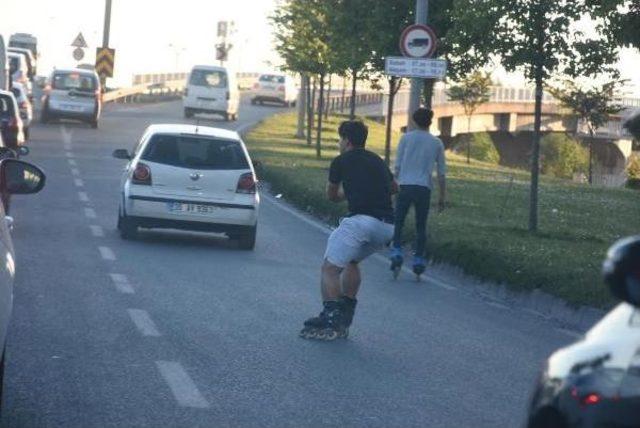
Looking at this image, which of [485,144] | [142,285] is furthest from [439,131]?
[142,285]

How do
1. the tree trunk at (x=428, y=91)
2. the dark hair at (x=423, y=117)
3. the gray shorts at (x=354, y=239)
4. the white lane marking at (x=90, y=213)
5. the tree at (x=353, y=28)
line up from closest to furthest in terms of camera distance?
the gray shorts at (x=354, y=239), the dark hair at (x=423, y=117), the white lane marking at (x=90, y=213), the tree trunk at (x=428, y=91), the tree at (x=353, y=28)

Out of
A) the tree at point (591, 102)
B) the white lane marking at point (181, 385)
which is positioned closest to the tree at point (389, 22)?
the white lane marking at point (181, 385)

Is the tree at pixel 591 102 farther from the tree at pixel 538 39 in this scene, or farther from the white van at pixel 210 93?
the tree at pixel 538 39

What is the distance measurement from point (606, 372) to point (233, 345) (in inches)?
281

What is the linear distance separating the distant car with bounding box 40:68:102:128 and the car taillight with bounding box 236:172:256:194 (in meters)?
30.7

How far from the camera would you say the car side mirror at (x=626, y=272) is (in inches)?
156

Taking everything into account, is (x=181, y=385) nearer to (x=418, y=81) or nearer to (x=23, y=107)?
(x=418, y=81)

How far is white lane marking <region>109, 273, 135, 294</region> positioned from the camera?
46.1 feet

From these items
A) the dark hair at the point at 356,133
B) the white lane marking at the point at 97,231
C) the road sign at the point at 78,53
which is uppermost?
the road sign at the point at 78,53

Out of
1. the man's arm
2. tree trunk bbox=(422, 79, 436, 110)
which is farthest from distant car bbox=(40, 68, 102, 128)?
the man's arm

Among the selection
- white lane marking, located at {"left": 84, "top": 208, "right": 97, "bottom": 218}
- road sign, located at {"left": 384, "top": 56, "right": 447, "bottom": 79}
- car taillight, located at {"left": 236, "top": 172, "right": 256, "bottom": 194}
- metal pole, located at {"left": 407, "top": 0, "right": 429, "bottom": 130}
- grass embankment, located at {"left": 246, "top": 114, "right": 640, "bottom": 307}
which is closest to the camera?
grass embankment, located at {"left": 246, "top": 114, "right": 640, "bottom": 307}

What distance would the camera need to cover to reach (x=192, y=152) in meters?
19.8

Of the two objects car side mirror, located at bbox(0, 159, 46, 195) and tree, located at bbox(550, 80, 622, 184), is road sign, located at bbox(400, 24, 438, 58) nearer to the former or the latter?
car side mirror, located at bbox(0, 159, 46, 195)

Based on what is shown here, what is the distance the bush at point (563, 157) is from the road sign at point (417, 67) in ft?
194
